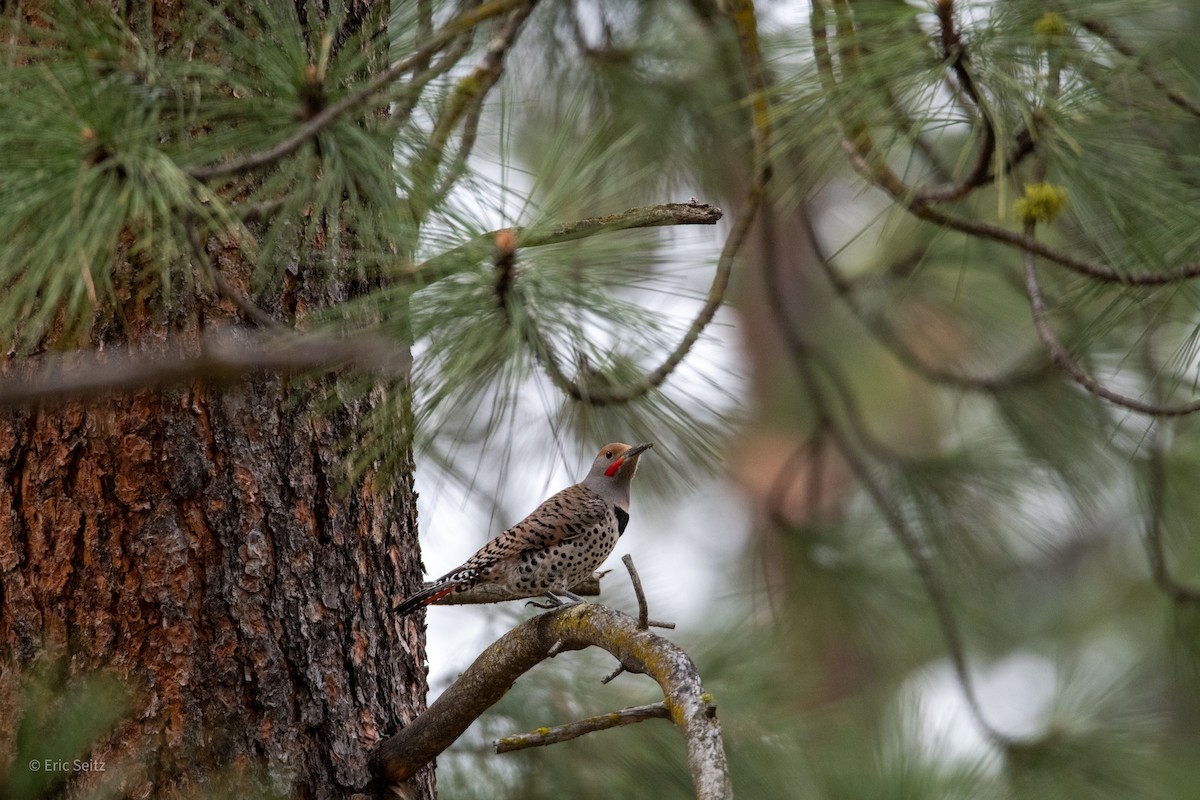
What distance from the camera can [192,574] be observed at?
1985 millimetres

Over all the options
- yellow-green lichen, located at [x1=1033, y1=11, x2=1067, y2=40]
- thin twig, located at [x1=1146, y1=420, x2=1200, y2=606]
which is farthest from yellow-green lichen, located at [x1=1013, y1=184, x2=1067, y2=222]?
thin twig, located at [x1=1146, y1=420, x2=1200, y2=606]

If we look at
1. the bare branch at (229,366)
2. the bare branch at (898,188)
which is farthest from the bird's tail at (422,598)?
the bare branch at (898,188)

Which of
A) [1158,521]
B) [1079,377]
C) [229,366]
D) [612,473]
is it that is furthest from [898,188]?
A: [1158,521]

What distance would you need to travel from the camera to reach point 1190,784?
5.53 metres

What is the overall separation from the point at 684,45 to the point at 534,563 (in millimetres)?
2027

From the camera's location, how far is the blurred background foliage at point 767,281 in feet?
5.22

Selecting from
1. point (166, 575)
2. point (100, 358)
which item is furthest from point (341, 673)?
point (100, 358)

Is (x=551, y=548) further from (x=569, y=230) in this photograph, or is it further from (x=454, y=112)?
(x=569, y=230)

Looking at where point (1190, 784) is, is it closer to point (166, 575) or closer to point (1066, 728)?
point (1066, 728)

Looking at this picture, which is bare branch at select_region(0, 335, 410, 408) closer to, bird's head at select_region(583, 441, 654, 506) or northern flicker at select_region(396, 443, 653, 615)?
northern flicker at select_region(396, 443, 653, 615)

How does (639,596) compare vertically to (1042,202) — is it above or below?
below

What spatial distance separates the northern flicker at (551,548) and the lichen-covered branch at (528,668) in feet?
1.71

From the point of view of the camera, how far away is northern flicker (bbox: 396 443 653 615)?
2664 mm

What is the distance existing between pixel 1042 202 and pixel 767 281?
1.67 m
